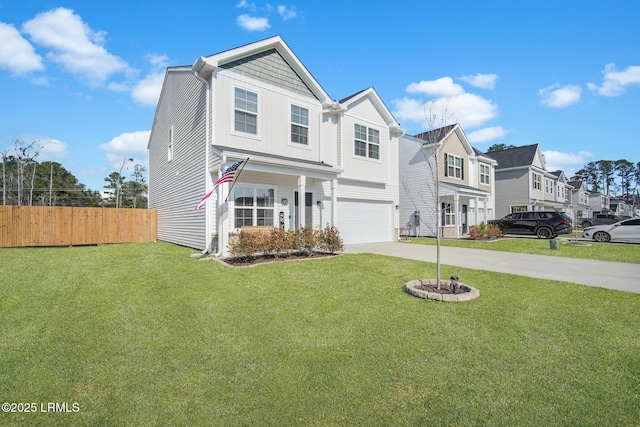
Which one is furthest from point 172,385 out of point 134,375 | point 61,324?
point 61,324

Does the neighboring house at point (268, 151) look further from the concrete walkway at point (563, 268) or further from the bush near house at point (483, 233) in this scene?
the concrete walkway at point (563, 268)

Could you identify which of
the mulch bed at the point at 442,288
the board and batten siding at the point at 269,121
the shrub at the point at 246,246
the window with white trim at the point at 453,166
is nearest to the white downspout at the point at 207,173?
the board and batten siding at the point at 269,121

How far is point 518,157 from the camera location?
103 ft

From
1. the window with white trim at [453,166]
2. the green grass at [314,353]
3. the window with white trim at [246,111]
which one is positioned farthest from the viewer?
the window with white trim at [453,166]

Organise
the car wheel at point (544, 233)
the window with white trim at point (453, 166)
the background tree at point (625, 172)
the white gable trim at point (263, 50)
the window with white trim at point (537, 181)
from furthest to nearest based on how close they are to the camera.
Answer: the background tree at point (625, 172)
the window with white trim at point (537, 181)
the window with white trim at point (453, 166)
the car wheel at point (544, 233)
the white gable trim at point (263, 50)

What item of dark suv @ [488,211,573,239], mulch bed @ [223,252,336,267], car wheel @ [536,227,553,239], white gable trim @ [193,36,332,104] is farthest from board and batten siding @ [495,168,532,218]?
mulch bed @ [223,252,336,267]

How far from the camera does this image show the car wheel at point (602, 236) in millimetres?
17078

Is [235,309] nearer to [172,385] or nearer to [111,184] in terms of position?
[172,385]

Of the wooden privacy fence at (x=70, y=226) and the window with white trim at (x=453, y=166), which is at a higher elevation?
the window with white trim at (x=453, y=166)

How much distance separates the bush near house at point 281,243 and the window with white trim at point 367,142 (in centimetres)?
621

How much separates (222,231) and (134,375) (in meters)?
6.93

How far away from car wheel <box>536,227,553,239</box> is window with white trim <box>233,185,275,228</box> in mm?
17541

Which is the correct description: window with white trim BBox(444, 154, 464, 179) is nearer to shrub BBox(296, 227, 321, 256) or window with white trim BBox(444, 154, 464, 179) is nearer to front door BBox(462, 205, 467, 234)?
front door BBox(462, 205, 467, 234)

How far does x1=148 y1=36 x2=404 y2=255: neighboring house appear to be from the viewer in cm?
1077
